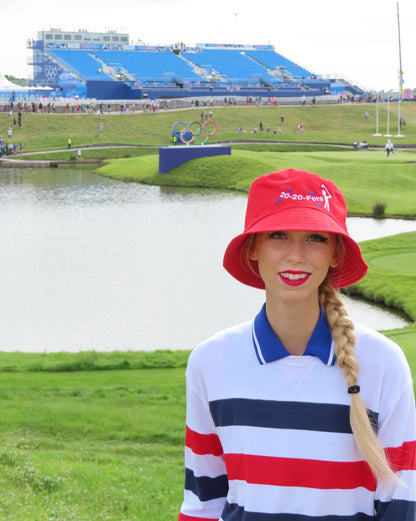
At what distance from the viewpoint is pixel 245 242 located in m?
3.24

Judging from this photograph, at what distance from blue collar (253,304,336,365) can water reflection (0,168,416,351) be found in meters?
14.8

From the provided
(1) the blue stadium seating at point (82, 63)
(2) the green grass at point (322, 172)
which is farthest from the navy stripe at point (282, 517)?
(1) the blue stadium seating at point (82, 63)

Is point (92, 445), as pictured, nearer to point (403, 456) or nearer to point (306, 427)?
point (306, 427)

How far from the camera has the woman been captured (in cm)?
285

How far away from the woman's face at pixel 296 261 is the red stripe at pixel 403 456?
62cm

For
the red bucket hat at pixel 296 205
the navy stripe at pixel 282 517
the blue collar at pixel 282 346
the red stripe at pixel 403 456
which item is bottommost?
the navy stripe at pixel 282 517

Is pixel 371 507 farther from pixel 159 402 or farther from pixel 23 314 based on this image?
pixel 23 314

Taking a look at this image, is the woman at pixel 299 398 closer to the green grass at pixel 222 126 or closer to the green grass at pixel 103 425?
the green grass at pixel 103 425

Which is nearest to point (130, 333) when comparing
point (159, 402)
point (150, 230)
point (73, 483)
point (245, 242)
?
point (159, 402)

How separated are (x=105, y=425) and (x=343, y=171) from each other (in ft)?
122

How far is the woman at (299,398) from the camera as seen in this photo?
2850mm

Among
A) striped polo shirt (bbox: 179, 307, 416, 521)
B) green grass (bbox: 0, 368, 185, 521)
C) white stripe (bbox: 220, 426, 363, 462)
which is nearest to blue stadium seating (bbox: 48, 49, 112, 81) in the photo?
green grass (bbox: 0, 368, 185, 521)

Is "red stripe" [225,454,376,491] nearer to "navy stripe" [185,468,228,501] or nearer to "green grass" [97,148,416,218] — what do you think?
"navy stripe" [185,468,228,501]

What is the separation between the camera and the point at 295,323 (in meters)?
3.09
